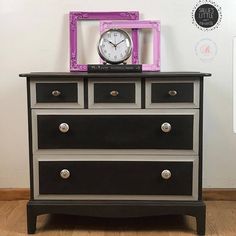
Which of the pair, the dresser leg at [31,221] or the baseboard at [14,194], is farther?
the baseboard at [14,194]

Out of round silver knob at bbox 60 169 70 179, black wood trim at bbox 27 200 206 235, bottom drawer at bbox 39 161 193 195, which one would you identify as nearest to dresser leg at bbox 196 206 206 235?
black wood trim at bbox 27 200 206 235

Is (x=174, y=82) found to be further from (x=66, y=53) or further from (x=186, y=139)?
(x=66, y=53)

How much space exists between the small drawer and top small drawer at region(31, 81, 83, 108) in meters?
0.06

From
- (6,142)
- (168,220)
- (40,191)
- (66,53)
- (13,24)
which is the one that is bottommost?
(168,220)

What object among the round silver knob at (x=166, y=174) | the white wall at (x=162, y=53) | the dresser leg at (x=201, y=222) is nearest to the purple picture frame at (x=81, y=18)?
the white wall at (x=162, y=53)

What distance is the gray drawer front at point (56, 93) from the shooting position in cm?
197

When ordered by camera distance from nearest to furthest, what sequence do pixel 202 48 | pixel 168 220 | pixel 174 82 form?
pixel 174 82, pixel 168 220, pixel 202 48

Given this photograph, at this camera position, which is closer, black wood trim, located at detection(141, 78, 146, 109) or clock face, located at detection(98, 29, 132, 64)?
black wood trim, located at detection(141, 78, 146, 109)

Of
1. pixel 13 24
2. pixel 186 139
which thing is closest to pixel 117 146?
pixel 186 139

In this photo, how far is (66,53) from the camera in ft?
8.06

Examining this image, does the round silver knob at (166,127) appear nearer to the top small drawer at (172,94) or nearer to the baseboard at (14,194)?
the top small drawer at (172,94)

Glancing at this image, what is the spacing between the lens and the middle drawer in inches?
77.7

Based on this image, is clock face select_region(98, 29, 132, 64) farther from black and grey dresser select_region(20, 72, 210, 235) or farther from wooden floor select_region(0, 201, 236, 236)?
wooden floor select_region(0, 201, 236, 236)

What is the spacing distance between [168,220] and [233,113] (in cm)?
74
